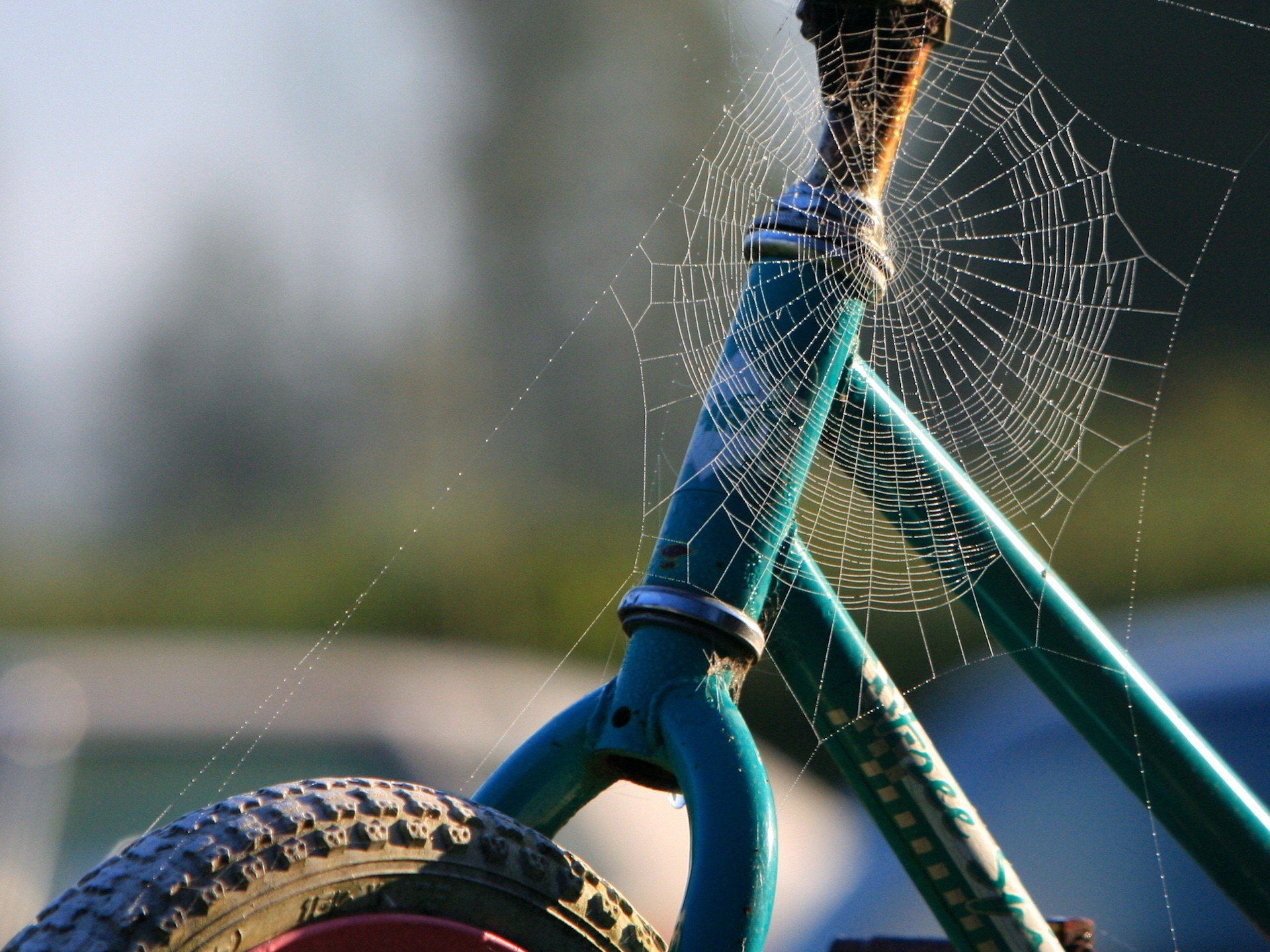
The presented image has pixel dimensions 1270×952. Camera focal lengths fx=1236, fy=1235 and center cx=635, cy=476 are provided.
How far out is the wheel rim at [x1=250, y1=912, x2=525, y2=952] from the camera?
97cm

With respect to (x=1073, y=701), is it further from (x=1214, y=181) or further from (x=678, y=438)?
(x=1214, y=181)

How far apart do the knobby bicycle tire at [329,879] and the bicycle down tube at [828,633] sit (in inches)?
5.2

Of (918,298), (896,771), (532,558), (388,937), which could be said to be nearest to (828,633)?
(896,771)

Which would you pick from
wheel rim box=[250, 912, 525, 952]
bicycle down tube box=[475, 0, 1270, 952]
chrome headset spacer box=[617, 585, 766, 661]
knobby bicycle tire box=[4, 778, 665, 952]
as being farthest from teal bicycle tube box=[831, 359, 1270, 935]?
wheel rim box=[250, 912, 525, 952]

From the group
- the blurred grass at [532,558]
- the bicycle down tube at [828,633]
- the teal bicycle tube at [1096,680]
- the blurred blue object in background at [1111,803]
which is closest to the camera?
the bicycle down tube at [828,633]

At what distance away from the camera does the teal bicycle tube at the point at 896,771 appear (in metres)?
1.35

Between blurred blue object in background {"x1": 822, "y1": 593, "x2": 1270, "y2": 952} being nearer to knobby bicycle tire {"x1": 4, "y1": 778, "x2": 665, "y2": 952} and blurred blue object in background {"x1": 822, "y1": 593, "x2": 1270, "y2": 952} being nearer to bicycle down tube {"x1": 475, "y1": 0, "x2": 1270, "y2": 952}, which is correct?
bicycle down tube {"x1": 475, "y1": 0, "x2": 1270, "y2": 952}

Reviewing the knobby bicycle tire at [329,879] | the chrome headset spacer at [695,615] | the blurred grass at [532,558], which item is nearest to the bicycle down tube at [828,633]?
the chrome headset spacer at [695,615]

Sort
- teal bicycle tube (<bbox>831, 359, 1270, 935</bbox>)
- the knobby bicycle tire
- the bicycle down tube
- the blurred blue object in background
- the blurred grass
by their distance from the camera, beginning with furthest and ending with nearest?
the blurred grass
the blurred blue object in background
teal bicycle tube (<bbox>831, 359, 1270, 935</bbox>)
the bicycle down tube
the knobby bicycle tire

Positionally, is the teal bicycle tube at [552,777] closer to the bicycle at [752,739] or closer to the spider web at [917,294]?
the bicycle at [752,739]

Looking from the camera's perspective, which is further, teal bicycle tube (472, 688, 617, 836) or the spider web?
the spider web

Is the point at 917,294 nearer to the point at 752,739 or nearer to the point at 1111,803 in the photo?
the point at 752,739

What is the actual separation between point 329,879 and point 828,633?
25.5 inches

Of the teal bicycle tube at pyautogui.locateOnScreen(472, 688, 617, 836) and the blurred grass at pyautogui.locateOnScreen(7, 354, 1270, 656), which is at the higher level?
the blurred grass at pyautogui.locateOnScreen(7, 354, 1270, 656)
